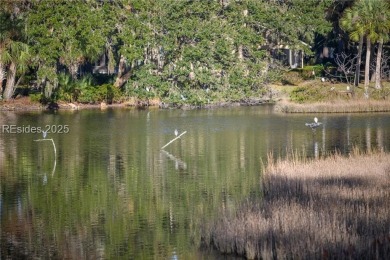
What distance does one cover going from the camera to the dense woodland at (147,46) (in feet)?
212

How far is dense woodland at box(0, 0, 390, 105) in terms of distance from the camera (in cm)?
6469

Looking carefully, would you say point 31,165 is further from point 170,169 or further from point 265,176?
point 265,176

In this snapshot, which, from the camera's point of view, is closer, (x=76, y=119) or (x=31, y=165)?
(x=31, y=165)

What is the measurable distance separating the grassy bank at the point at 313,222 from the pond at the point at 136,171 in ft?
3.97

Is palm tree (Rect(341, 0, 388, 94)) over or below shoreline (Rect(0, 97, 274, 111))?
over

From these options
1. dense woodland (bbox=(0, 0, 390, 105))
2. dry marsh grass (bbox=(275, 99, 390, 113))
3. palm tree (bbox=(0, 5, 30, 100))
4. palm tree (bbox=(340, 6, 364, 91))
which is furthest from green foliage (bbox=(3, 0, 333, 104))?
dry marsh grass (bbox=(275, 99, 390, 113))

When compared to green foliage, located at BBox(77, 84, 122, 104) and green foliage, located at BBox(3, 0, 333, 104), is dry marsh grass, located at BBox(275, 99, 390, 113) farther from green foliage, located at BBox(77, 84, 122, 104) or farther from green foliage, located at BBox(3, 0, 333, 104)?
green foliage, located at BBox(77, 84, 122, 104)

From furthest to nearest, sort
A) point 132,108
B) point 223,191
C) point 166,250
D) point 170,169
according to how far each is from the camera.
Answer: point 132,108
point 170,169
point 223,191
point 166,250

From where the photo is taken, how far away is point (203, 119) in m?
53.8

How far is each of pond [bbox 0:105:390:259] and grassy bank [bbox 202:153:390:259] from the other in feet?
3.97

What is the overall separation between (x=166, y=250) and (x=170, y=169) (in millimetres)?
13140

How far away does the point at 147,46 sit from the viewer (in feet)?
224

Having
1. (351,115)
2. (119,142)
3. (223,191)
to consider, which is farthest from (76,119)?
(223,191)

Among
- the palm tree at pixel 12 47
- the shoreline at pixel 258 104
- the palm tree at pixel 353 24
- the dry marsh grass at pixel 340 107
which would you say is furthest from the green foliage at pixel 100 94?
the palm tree at pixel 353 24
